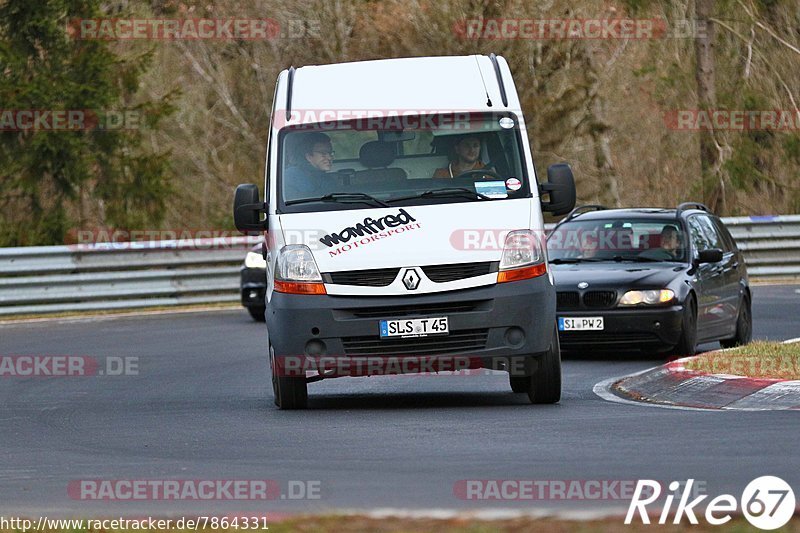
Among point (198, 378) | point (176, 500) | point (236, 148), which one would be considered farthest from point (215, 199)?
point (176, 500)

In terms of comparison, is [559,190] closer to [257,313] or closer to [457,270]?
[457,270]

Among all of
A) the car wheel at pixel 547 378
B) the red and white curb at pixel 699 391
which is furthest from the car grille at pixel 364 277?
the red and white curb at pixel 699 391

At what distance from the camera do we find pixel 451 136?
12109mm

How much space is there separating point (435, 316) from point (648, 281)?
4.92 metres

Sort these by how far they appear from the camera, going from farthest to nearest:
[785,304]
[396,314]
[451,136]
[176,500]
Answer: [785,304]
[451,136]
[396,314]
[176,500]

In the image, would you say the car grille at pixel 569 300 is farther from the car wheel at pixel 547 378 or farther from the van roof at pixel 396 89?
the car wheel at pixel 547 378

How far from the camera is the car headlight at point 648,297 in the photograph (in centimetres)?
1556

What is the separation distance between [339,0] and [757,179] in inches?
430

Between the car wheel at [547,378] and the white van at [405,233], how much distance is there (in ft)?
0.04

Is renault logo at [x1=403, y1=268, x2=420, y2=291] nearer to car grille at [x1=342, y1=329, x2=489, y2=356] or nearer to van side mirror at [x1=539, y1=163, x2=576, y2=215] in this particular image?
car grille at [x1=342, y1=329, x2=489, y2=356]

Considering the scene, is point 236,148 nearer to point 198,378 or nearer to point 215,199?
point 215,199

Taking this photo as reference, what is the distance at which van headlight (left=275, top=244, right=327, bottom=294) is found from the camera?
37.5ft

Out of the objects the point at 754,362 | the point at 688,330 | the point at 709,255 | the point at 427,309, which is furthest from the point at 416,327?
the point at 709,255

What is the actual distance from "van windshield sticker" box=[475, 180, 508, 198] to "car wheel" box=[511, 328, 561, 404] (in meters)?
1.06
